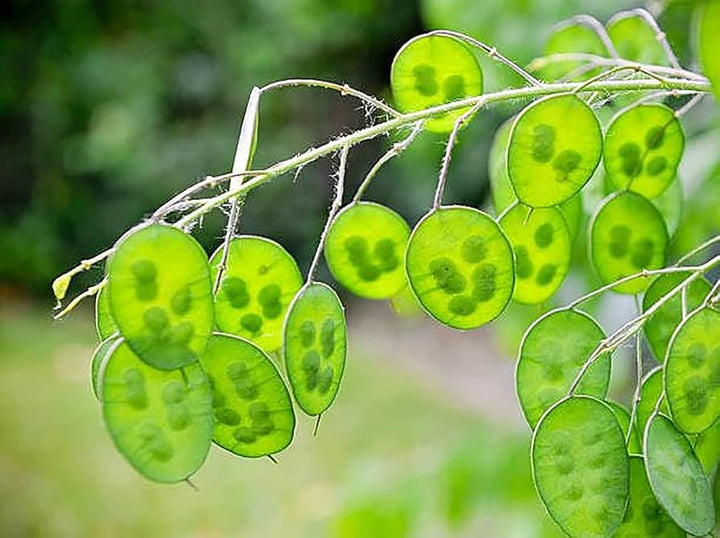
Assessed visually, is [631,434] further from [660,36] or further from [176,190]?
[176,190]

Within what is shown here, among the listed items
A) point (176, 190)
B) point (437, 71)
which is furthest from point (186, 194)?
point (176, 190)

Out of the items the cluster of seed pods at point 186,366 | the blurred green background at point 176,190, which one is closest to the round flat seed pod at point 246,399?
the cluster of seed pods at point 186,366

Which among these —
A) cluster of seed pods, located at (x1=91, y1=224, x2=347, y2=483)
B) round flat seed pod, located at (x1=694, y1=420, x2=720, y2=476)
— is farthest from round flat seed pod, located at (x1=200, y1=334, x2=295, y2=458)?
round flat seed pod, located at (x1=694, y1=420, x2=720, y2=476)

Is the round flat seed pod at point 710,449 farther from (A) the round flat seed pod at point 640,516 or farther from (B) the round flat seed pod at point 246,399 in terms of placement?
(B) the round flat seed pod at point 246,399

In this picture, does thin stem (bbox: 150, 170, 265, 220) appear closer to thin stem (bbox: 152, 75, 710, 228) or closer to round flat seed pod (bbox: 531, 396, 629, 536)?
thin stem (bbox: 152, 75, 710, 228)

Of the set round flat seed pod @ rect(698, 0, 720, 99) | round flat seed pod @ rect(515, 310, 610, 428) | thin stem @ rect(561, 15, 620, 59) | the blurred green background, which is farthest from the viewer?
the blurred green background
